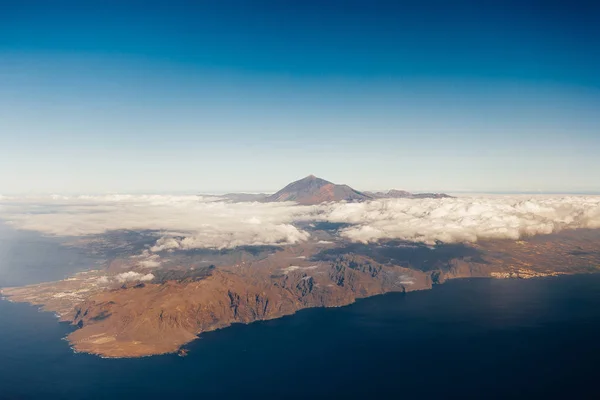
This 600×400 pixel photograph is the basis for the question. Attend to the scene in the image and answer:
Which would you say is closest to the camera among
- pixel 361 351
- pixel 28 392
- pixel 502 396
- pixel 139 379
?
pixel 502 396

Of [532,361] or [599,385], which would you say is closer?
[599,385]

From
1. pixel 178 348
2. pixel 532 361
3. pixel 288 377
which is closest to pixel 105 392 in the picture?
pixel 178 348

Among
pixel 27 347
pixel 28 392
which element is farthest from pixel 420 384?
pixel 27 347

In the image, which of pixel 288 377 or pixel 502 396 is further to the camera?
pixel 288 377

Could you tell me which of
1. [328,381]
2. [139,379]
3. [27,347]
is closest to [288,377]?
[328,381]

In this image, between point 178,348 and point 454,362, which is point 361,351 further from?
point 178,348

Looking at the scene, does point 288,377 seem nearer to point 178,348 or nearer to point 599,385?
point 178,348

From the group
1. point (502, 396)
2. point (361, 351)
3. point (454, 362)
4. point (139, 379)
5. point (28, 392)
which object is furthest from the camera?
point (361, 351)

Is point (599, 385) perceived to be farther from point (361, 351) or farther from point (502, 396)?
point (361, 351)

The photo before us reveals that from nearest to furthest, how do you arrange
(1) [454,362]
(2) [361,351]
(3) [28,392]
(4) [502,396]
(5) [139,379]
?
1. (4) [502,396]
2. (3) [28,392]
3. (5) [139,379]
4. (1) [454,362]
5. (2) [361,351]
